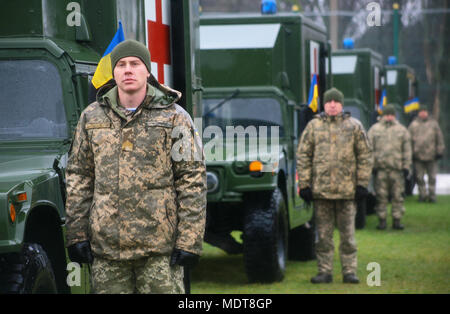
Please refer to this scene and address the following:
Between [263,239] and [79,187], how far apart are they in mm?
4410

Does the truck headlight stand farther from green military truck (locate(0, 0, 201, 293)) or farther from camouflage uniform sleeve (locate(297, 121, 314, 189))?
green military truck (locate(0, 0, 201, 293))

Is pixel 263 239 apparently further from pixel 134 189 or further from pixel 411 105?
pixel 411 105

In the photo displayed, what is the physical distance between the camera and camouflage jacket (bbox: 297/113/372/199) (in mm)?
8456

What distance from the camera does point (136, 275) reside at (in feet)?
13.7

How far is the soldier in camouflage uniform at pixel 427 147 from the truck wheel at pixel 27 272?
14288 mm

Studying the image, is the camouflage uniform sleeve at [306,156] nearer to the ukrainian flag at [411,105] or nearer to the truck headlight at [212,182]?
the truck headlight at [212,182]

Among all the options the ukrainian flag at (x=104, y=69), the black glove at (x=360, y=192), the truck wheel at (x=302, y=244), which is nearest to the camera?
the ukrainian flag at (x=104, y=69)

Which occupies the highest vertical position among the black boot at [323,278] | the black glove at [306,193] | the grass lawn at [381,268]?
the black glove at [306,193]

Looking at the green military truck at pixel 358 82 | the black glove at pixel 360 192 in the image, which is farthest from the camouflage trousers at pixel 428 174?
the black glove at pixel 360 192

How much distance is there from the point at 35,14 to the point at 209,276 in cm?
495

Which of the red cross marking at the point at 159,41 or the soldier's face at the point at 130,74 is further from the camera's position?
the red cross marking at the point at 159,41

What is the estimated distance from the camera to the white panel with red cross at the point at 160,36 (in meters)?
5.35

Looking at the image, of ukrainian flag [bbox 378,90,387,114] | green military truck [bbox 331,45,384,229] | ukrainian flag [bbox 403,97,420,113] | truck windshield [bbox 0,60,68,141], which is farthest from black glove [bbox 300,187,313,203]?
ukrainian flag [bbox 403,97,420,113]

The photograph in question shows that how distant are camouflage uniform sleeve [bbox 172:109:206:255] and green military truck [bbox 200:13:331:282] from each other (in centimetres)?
410
